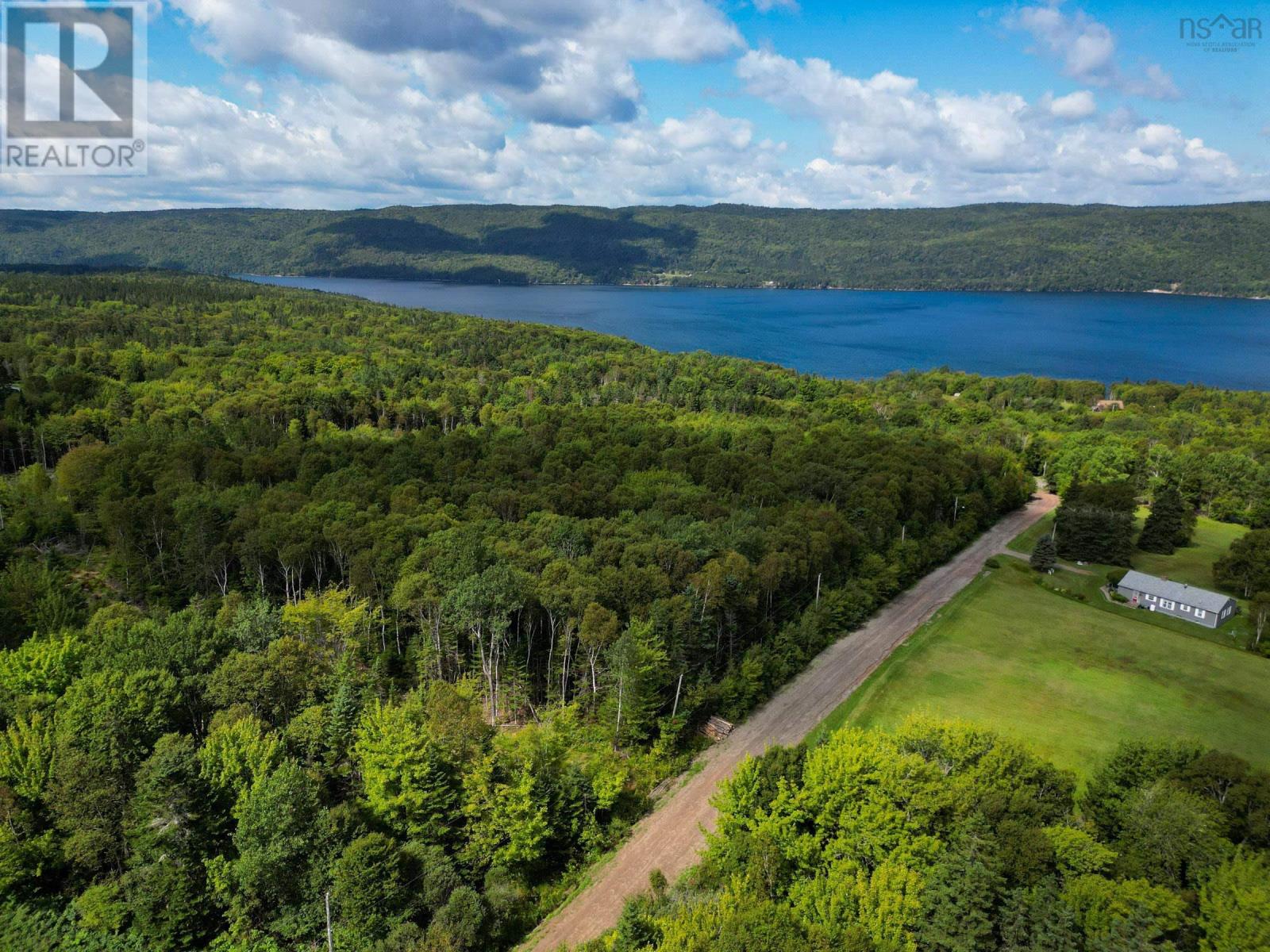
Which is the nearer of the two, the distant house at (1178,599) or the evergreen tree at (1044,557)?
the distant house at (1178,599)

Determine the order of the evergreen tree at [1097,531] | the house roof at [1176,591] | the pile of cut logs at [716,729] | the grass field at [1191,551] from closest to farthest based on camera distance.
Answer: the pile of cut logs at [716,729], the house roof at [1176,591], the grass field at [1191,551], the evergreen tree at [1097,531]

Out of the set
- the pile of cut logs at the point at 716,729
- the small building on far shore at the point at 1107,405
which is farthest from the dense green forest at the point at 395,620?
the small building on far shore at the point at 1107,405

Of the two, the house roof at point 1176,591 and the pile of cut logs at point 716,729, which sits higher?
the house roof at point 1176,591

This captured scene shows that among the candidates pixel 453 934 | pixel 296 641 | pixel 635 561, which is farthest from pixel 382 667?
pixel 453 934

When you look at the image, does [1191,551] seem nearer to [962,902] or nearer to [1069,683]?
[1069,683]

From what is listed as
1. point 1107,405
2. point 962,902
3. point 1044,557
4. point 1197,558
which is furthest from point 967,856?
point 1107,405

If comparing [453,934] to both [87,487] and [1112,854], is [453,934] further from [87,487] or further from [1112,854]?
[87,487]

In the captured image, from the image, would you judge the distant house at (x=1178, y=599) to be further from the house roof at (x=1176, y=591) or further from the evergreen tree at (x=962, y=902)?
the evergreen tree at (x=962, y=902)

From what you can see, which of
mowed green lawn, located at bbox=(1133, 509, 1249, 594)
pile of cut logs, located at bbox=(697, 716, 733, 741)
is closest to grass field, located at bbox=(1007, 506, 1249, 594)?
mowed green lawn, located at bbox=(1133, 509, 1249, 594)
